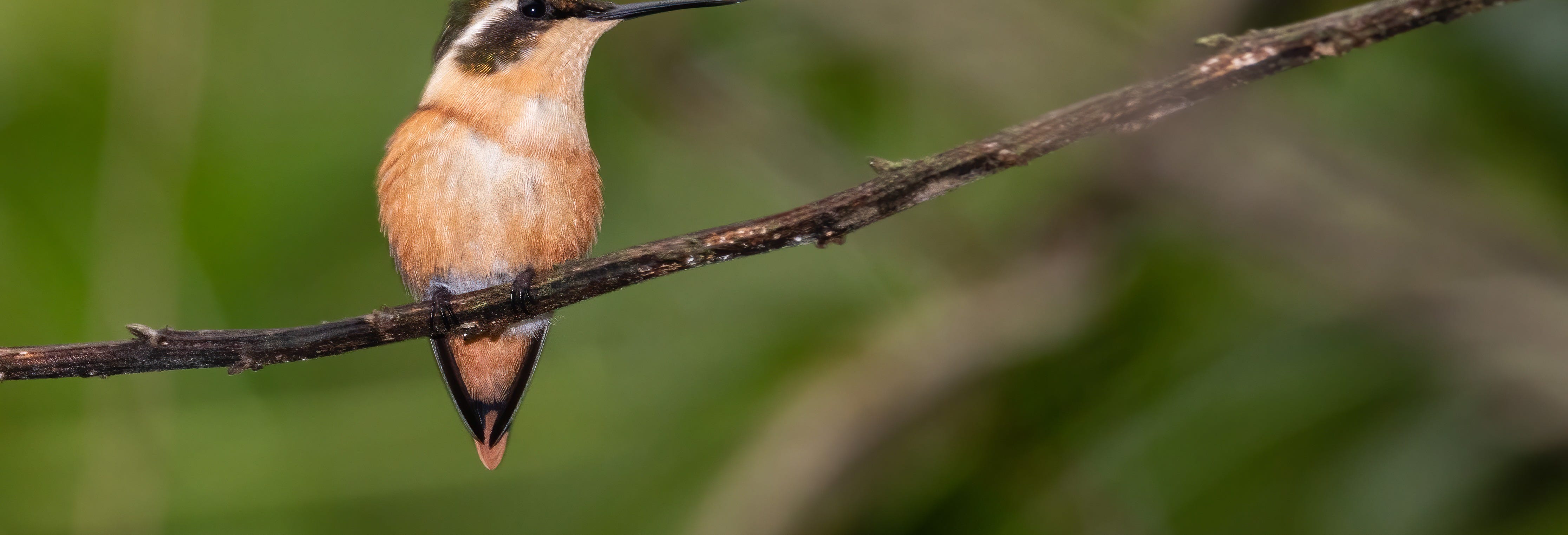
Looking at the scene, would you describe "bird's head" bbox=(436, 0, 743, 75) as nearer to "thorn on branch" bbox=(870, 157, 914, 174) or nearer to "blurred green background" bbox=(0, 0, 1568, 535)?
"blurred green background" bbox=(0, 0, 1568, 535)

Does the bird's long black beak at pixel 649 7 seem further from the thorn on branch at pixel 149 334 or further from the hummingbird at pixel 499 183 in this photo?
A: the thorn on branch at pixel 149 334

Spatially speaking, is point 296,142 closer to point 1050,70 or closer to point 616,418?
point 616,418

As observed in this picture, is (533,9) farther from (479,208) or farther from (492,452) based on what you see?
(492,452)

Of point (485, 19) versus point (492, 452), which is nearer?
point (492, 452)

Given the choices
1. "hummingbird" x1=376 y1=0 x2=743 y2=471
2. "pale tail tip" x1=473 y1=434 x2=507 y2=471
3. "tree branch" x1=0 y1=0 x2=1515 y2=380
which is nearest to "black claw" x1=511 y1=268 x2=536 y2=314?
"tree branch" x1=0 y1=0 x2=1515 y2=380

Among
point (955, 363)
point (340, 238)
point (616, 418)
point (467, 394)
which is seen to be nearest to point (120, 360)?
point (467, 394)

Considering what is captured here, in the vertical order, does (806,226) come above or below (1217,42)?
below

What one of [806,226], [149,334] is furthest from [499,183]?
[806,226]
